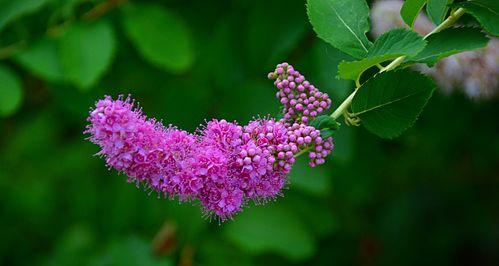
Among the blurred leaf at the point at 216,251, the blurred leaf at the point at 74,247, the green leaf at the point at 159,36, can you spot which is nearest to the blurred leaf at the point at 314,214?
the blurred leaf at the point at 216,251

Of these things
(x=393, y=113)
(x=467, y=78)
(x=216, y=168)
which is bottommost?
(x=216, y=168)

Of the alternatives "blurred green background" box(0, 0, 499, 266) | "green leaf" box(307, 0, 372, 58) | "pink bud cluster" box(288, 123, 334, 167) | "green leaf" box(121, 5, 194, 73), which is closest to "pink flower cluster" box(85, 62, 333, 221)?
"pink bud cluster" box(288, 123, 334, 167)

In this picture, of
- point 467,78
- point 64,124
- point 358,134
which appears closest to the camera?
point 467,78

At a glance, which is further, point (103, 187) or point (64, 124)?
point (64, 124)

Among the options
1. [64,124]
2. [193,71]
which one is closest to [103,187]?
[64,124]

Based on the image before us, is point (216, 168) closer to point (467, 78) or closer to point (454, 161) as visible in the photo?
point (467, 78)

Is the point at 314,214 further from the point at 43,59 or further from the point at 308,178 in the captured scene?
the point at 43,59

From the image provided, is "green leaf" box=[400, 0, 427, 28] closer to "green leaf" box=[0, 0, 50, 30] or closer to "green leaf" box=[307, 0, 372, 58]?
"green leaf" box=[307, 0, 372, 58]

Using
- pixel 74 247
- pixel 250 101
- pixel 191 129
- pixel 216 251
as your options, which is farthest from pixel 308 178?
pixel 74 247
